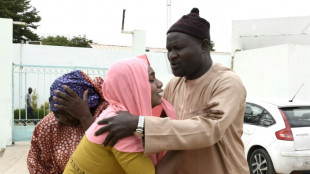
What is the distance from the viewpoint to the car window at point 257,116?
20.9 ft

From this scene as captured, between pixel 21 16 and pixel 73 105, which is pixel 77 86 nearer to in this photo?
pixel 73 105

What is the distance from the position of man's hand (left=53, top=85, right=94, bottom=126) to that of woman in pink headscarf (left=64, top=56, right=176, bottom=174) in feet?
1.22

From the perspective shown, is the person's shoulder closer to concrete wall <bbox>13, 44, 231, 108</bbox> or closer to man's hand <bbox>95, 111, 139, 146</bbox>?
man's hand <bbox>95, 111, 139, 146</bbox>

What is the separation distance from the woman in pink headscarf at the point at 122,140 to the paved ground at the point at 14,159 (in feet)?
18.9

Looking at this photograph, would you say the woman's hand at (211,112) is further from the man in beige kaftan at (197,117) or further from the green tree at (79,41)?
the green tree at (79,41)

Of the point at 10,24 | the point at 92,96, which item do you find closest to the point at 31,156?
the point at 92,96

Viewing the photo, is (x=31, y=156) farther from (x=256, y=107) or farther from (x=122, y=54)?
(x=122, y=54)

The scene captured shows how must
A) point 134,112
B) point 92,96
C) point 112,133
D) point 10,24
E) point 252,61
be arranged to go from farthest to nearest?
1. point 252,61
2. point 10,24
3. point 92,96
4. point 134,112
5. point 112,133

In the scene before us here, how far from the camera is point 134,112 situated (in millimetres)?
1609

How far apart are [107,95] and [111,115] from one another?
0.43 ft

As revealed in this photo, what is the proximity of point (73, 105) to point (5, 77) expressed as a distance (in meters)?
7.39

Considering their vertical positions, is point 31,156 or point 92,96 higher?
point 92,96

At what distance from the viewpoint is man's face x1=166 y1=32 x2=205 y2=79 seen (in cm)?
183

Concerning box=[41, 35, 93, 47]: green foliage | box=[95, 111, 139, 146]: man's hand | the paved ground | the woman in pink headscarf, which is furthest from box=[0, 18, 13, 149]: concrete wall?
Result: box=[41, 35, 93, 47]: green foliage
